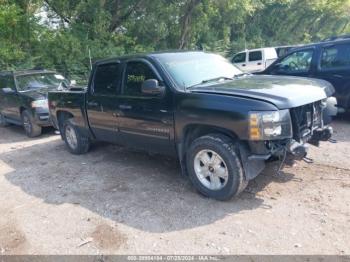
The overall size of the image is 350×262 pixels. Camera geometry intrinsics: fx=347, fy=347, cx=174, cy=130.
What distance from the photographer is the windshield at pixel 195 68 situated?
15.2 ft

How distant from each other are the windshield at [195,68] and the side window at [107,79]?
858mm

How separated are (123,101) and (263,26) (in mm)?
26556

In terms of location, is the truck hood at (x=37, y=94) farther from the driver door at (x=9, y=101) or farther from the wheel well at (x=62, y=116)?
the wheel well at (x=62, y=116)

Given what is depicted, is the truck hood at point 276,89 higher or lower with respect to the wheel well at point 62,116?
higher

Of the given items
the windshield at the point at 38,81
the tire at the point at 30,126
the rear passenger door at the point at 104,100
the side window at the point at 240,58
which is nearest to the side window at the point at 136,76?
the rear passenger door at the point at 104,100

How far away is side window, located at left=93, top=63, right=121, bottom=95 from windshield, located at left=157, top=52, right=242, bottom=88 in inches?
33.8

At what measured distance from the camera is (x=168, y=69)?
465 cm

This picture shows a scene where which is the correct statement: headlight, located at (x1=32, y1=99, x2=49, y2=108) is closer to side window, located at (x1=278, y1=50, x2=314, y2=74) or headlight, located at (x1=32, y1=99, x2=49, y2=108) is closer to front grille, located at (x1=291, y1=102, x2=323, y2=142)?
side window, located at (x1=278, y1=50, x2=314, y2=74)

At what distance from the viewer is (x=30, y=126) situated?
8.81 m

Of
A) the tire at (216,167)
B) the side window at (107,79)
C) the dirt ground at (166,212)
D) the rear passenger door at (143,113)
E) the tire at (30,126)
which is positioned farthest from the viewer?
the tire at (30,126)

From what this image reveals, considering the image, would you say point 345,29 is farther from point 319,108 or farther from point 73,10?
point 319,108

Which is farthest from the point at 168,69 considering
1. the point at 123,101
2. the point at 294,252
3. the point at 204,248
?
the point at 294,252

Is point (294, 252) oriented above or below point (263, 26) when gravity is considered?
below

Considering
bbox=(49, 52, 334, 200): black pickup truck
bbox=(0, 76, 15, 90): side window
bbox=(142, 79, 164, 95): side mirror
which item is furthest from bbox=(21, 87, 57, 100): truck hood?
bbox=(142, 79, 164, 95): side mirror
